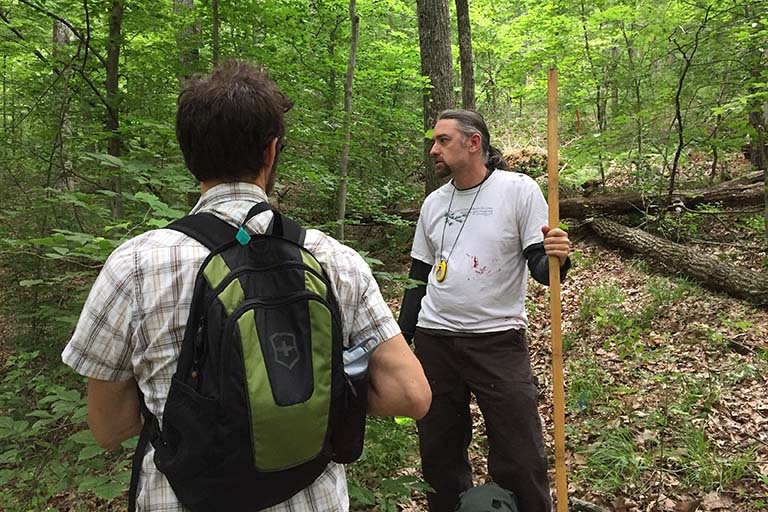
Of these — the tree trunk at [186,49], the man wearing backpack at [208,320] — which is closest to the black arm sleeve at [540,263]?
the man wearing backpack at [208,320]

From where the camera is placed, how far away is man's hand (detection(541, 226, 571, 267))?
239cm

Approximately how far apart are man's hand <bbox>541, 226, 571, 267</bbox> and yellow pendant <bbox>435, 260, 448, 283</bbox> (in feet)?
2.13

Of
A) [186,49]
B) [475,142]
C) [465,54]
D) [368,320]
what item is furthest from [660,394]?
[465,54]

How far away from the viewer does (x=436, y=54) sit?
17.7ft

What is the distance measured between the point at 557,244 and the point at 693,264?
5082mm

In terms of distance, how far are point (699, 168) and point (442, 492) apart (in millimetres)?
9496

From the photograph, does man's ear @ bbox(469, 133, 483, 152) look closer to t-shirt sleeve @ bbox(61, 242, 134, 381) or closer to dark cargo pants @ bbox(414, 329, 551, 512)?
dark cargo pants @ bbox(414, 329, 551, 512)

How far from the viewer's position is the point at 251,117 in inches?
46.8

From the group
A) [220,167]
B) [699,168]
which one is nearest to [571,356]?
[220,167]

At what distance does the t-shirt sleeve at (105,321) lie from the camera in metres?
1.11

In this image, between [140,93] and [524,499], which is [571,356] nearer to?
[524,499]

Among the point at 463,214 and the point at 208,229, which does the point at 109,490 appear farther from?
the point at 463,214

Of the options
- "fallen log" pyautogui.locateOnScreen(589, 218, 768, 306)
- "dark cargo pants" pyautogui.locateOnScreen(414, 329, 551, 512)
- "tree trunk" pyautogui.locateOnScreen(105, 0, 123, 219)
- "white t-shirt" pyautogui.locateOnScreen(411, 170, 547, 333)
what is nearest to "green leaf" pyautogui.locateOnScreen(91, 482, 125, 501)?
"dark cargo pants" pyautogui.locateOnScreen(414, 329, 551, 512)

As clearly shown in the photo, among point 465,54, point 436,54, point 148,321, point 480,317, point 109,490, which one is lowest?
point 109,490
